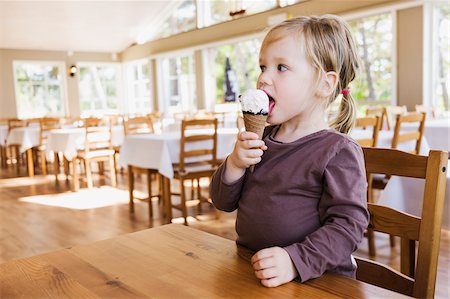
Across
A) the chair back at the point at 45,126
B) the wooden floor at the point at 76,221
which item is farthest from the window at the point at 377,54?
the chair back at the point at 45,126

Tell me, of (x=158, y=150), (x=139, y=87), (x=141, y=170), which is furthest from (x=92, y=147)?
(x=139, y=87)

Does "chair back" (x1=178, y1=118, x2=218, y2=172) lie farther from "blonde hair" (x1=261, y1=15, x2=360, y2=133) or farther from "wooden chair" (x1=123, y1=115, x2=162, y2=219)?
"blonde hair" (x1=261, y1=15, x2=360, y2=133)

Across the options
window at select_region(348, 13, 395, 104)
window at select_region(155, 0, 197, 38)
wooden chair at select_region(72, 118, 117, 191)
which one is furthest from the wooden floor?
window at select_region(155, 0, 197, 38)

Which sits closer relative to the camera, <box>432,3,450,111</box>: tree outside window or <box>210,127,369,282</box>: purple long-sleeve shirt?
<box>210,127,369,282</box>: purple long-sleeve shirt

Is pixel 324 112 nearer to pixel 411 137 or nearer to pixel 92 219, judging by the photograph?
pixel 411 137

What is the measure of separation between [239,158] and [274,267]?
207 mm

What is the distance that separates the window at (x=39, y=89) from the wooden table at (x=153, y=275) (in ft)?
34.8

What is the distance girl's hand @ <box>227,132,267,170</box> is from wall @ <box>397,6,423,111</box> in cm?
573

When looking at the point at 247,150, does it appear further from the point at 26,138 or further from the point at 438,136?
the point at 26,138

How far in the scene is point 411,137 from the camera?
2730mm

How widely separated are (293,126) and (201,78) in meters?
8.43

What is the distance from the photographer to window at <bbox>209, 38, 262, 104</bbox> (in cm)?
833

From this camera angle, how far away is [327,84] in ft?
2.61

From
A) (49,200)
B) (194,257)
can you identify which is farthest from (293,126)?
(49,200)
